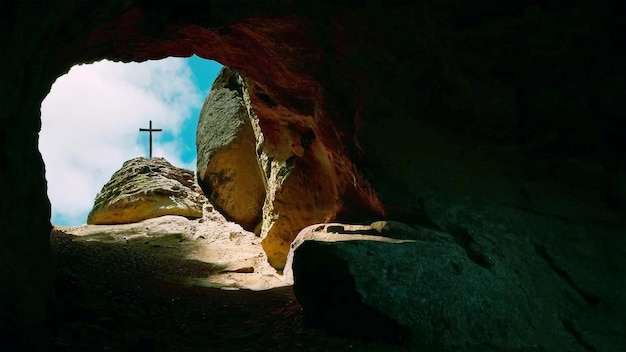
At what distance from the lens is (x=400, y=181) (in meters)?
5.36

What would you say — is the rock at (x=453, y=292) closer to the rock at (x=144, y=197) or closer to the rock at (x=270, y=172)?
the rock at (x=270, y=172)

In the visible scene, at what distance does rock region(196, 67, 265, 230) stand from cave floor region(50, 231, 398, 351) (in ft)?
21.3

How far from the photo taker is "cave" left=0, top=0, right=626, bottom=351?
503cm

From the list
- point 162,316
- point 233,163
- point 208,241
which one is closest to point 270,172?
point 208,241

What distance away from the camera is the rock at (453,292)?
3.84 m

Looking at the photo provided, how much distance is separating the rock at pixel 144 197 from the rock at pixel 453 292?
967cm

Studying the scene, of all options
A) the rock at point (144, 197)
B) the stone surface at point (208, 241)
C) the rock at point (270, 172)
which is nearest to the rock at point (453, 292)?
the rock at point (270, 172)

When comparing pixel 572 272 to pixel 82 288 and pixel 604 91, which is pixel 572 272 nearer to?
pixel 604 91

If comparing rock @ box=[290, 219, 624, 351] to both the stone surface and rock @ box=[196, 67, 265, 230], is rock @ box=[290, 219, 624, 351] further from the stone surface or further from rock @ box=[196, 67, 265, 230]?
rock @ box=[196, 67, 265, 230]

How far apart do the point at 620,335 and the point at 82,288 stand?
17.6 feet

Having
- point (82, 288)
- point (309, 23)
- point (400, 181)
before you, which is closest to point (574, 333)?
point (400, 181)

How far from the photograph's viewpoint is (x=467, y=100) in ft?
19.1

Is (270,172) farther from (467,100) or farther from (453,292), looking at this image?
(453,292)

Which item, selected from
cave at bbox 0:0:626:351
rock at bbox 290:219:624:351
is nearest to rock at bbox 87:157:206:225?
cave at bbox 0:0:626:351
